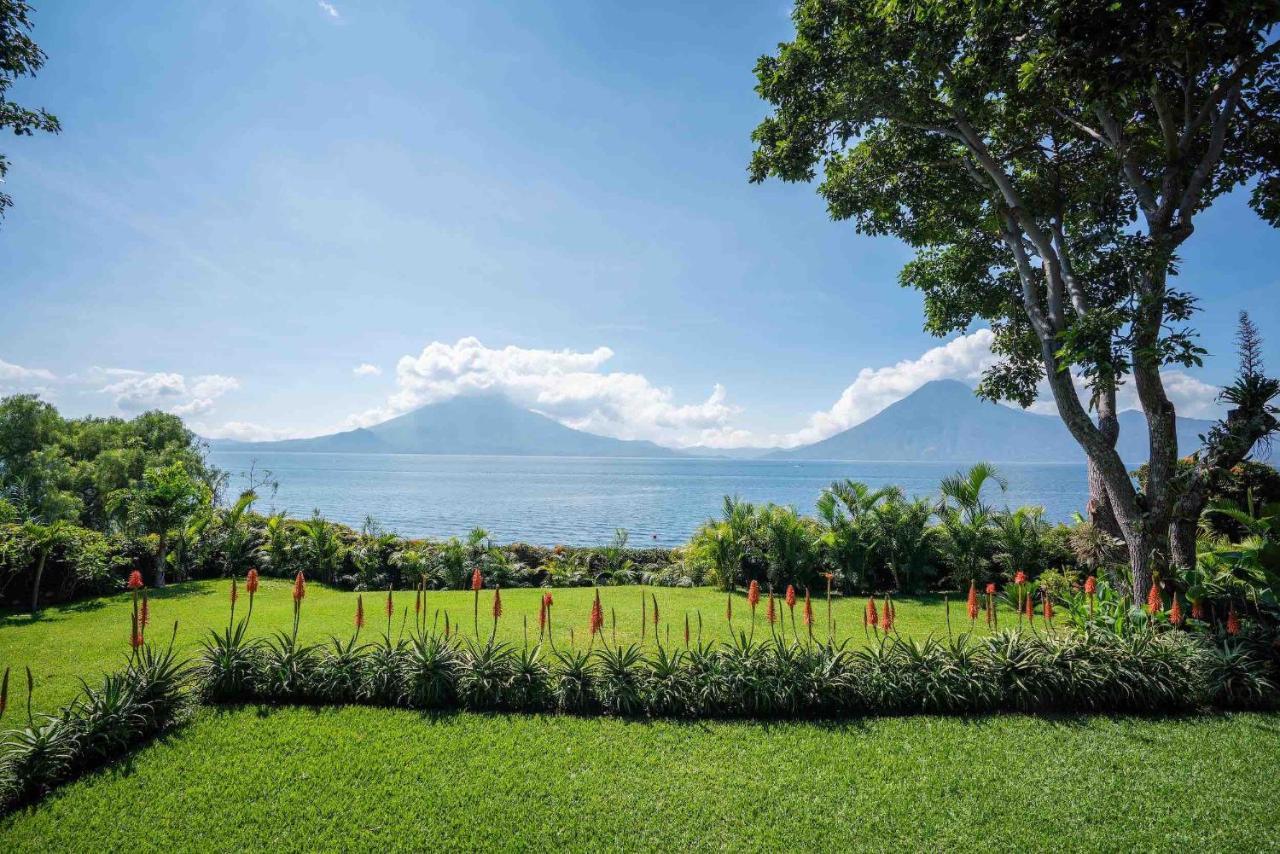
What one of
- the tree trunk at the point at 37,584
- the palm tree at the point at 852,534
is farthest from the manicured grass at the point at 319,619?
the palm tree at the point at 852,534

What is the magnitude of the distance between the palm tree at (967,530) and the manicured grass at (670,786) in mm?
6982

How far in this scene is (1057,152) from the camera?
9391 millimetres

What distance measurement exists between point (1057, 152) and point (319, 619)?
47.3 ft

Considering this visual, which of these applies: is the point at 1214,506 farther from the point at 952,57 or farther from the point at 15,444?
the point at 15,444

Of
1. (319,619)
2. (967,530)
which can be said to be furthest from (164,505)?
(967,530)

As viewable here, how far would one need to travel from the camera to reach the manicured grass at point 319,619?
7.19 m

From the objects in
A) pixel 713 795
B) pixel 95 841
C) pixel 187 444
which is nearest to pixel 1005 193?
pixel 713 795

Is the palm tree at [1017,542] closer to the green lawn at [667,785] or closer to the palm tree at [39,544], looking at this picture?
the green lawn at [667,785]

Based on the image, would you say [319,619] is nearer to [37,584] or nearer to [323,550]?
[37,584]

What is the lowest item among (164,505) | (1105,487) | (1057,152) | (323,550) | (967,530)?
(323,550)

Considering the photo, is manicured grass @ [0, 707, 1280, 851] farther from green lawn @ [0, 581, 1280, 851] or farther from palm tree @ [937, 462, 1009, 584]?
palm tree @ [937, 462, 1009, 584]

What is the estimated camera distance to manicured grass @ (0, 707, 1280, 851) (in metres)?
3.89

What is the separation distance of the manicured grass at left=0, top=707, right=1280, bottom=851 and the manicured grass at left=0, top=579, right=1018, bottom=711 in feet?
8.64

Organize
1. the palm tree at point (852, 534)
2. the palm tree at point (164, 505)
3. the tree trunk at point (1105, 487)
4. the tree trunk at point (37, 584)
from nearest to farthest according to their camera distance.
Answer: the tree trunk at point (1105, 487) → the tree trunk at point (37, 584) → the palm tree at point (164, 505) → the palm tree at point (852, 534)
